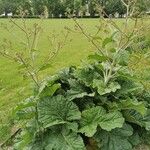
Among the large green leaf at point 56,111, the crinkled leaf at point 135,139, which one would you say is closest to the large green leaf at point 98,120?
the large green leaf at point 56,111

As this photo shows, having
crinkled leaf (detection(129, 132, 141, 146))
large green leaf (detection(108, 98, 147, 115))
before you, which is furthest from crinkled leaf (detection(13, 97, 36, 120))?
crinkled leaf (detection(129, 132, 141, 146))

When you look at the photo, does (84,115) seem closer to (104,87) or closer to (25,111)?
(104,87)

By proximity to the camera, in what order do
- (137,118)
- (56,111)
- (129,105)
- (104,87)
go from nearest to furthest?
(56,111)
(129,105)
(104,87)
(137,118)

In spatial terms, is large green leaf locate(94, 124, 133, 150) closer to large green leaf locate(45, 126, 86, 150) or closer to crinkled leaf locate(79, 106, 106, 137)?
crinkled leaf locate(79, 106, 106, 137)

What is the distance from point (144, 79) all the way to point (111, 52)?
13.2ft

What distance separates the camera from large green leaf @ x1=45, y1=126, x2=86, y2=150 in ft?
18.0

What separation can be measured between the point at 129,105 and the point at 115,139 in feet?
1.67

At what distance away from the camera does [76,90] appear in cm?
613

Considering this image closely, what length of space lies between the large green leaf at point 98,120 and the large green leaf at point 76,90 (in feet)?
0.91

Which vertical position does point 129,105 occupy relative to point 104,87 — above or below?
below

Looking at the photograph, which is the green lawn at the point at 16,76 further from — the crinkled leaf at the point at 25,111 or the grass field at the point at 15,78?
the crinkled leaf at the point at 25,111

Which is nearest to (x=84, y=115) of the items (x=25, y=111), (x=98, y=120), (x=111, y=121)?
(x=98, y=120)

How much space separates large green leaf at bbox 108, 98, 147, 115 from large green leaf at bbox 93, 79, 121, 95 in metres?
0.21

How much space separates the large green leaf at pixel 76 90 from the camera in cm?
592
